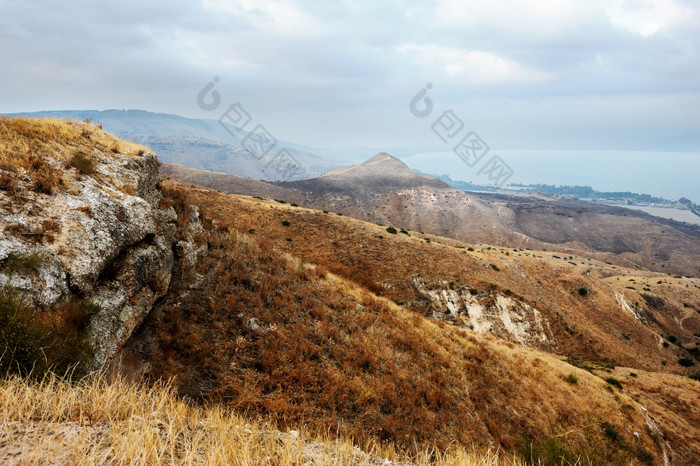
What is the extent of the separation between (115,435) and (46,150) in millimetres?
10136

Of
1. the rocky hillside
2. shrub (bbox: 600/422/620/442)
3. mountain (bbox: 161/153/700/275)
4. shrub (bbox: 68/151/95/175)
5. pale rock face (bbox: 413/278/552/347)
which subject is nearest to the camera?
the rocky hillside

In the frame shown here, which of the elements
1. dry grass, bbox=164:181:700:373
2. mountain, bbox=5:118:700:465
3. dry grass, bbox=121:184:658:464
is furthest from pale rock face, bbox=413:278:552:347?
dry grass, bbox=121:184:658:464

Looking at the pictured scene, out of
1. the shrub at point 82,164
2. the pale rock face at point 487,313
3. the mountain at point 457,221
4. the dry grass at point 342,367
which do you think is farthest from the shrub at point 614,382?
the mountain at point 457,221

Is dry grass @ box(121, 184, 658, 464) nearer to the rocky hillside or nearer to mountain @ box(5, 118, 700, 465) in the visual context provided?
mountain @ box(5, 118, 700, 465)

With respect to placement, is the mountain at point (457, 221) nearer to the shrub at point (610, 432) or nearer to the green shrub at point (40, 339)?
the shrub at point (610, 432)

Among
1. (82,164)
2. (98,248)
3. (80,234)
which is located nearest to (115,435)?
(98,248)

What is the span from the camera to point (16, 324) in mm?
5039

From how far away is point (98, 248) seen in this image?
7891 mm

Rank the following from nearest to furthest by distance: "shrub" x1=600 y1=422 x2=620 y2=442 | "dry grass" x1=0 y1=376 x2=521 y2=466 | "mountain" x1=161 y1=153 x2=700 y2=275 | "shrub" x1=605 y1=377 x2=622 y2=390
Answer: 1. "dry grass" x1=0 y1=376 x2=521 y2=466
2. "shrub" x1=600 y1=422 x2=620 y2=442
3. "shrub" x1=605 y1=377 x2=622 y2=390
4. "mountain" x1=161 y1=153 x2=700 y2=275

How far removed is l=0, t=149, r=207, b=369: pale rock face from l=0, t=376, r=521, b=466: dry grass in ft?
8.11

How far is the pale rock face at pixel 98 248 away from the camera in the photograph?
21.4 ft

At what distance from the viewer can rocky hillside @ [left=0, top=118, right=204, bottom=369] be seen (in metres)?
6.43

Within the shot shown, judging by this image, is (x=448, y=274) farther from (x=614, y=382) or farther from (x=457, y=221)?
(x=457, y=221)

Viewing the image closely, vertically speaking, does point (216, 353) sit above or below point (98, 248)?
below
